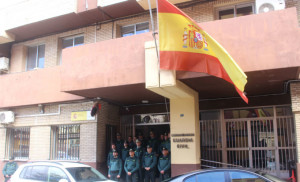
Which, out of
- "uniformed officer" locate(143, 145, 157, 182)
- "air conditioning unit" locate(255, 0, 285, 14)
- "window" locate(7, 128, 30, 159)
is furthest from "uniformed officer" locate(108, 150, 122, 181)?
"air conditioning unit" locate(255, 0, 285, 14)

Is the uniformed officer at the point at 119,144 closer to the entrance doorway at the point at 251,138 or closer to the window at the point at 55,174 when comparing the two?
the entrance doorway at the point at 251,138

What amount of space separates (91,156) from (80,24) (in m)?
5.87

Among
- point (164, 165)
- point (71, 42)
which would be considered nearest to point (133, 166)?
point (164, 165)

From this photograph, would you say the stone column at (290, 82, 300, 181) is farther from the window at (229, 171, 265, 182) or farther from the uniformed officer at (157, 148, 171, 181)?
the uniformed officer at (157, 148, 171, 181)

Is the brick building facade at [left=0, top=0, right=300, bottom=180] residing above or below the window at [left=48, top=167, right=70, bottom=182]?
above

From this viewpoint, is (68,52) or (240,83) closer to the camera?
(240,83)

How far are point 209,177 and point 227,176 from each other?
1.24 ft

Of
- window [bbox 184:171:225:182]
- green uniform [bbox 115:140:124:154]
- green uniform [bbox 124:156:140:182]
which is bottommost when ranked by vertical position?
green uniform [bbox 124:156:140:182]

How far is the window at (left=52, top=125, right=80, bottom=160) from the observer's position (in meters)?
12.8

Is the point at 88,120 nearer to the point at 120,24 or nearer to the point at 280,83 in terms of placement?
the point at 120,24

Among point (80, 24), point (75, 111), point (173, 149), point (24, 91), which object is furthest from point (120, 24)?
point (173, 149)

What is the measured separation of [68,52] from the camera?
10570 mm

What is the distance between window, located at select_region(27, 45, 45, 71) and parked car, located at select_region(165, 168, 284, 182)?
1065 cm

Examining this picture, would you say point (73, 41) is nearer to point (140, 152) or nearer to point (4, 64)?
point (4, 64)
